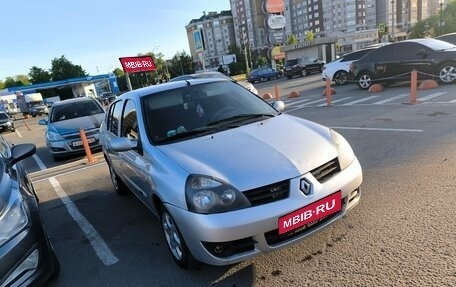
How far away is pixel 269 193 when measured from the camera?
110 inches

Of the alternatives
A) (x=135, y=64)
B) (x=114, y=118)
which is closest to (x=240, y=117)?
(x=114, y=118)

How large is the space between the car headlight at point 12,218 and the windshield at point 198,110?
4.24 feet

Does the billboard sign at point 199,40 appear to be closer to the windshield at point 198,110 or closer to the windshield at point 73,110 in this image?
the windshield at point 73,110

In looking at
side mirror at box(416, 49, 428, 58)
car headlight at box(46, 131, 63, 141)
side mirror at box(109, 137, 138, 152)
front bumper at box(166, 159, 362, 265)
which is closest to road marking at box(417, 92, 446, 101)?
side mirror at box(416, 49, 428, 58)

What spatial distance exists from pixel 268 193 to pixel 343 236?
3.80 ft

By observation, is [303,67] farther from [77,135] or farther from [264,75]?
[77,135]

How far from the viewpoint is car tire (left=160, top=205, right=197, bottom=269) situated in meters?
3.16

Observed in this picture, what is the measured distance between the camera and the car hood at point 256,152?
2.86 metres

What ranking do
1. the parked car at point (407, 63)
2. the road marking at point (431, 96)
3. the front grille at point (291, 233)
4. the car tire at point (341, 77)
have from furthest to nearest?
the car tire at point (341, 77), the parked car at point (407, 63), the road marking at point (431, 96), the front grille at point (291, 233)

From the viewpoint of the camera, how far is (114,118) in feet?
17.2

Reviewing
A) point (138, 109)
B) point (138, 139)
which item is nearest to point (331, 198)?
point (138, 139)

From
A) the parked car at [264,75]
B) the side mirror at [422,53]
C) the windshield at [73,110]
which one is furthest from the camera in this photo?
the parked car at [264,75]

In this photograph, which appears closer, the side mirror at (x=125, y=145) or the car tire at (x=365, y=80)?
the side mirror at (x=125, y=145)

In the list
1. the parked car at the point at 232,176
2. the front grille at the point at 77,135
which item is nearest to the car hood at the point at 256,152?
the parked car at the point at 232,176
